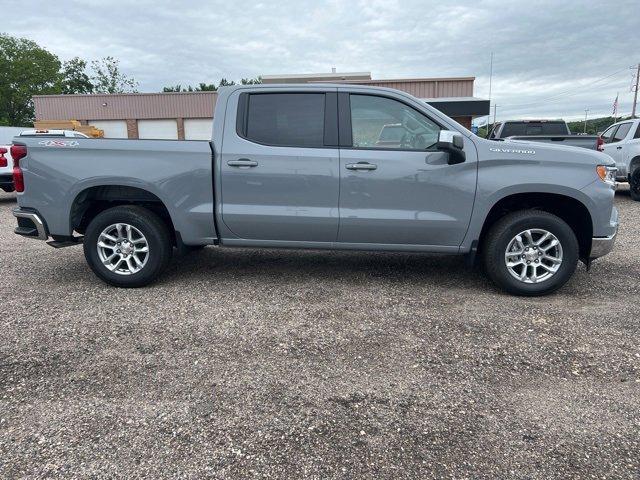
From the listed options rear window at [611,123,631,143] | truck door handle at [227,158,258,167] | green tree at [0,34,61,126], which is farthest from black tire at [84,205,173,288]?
green tree at [0,34,61,126]

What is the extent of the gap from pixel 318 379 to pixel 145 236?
2520 mm

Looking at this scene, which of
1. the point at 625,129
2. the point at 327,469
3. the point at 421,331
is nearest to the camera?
the point at 327,469

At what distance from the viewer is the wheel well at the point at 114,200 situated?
469 cm

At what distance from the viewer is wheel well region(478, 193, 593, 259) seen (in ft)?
14.6

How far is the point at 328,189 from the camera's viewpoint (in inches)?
175

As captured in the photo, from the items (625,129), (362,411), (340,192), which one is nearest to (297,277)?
(340,192)

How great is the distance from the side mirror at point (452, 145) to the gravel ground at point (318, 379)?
1274 millimetres

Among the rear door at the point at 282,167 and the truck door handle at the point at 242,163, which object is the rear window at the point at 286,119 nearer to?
the rear door at the point at 282,167

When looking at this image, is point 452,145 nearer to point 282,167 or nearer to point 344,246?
point 344,246

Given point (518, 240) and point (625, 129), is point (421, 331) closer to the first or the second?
point (518, 240)

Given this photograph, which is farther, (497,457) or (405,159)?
(405,159)

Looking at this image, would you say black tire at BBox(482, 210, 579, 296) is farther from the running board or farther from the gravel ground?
the running board

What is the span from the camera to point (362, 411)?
2.63 m

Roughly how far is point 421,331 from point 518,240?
1438 mm
